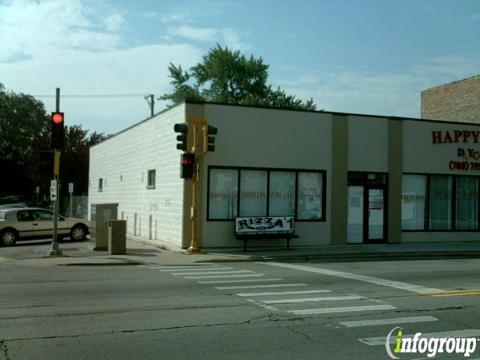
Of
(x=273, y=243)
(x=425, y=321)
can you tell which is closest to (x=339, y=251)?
(x=273, y=243)

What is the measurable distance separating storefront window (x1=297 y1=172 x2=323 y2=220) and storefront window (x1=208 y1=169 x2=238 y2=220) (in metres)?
2.59

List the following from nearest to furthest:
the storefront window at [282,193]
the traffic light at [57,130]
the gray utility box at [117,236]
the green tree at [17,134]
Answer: the traffic light at [57,130] < the gray utility box at [117,236] < the storefront window at [282,193] < the green tree at [17,134]

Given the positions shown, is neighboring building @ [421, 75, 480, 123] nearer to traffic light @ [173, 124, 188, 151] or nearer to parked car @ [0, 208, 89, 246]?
traffic light @ [173, 124, 188, 151]

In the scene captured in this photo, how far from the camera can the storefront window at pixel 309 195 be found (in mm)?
21547

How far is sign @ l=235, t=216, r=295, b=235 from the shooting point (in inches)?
778

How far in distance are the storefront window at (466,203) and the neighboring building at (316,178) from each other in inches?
1.7

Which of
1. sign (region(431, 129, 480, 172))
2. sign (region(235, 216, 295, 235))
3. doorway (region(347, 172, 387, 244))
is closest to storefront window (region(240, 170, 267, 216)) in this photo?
sign (region(235, 216, 295, 235))

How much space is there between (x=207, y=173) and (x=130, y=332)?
1274cm

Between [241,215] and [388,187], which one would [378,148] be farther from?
[241,215]

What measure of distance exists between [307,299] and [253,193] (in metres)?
10.8

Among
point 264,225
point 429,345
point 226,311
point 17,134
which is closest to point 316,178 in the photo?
point 264,225

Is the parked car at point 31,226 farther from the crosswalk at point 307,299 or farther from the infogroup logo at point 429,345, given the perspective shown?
the infogroup logo at point 429,345

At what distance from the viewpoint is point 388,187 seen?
22.9 metres

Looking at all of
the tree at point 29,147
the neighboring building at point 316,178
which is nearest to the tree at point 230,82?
the tree at point 29,147
